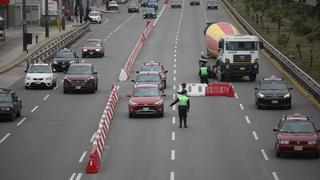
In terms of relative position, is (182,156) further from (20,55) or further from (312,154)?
(20,55)

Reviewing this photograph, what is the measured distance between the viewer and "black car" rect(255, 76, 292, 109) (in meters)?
43.2

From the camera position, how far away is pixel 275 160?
1222 inches

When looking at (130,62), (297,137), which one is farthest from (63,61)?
(297,137)

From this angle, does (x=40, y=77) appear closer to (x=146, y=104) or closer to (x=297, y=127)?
(x=146, y=104)

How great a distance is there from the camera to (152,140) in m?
35.2

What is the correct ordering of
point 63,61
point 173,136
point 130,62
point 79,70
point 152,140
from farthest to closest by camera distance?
point 130,62 < point 63,61 < point 79,70 < point 173,136 < point 152,140

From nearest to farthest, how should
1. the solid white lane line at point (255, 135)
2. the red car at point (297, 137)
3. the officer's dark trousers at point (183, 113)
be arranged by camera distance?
the red car at point (297, 137), the solid white lane line at point (255, 135), the officer's dark trousers at point (183, 113)

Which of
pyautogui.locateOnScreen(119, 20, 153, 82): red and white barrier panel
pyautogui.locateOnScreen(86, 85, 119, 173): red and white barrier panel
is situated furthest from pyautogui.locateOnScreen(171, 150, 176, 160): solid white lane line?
A: pyautogui.locateOnScreen(119, 20, 153, 82): red and white barrier panel

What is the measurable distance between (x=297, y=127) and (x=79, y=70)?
22193 millimetres

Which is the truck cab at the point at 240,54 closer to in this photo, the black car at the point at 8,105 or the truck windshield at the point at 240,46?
the truck windshield at the point at 240,46

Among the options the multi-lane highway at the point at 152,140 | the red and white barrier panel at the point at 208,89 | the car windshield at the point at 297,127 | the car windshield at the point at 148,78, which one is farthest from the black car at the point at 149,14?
the car windshield at the point at 297,127

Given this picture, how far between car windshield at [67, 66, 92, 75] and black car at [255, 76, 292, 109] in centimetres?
1149

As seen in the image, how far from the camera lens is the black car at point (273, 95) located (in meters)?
43.2

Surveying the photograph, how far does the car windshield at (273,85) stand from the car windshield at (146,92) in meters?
5.72
